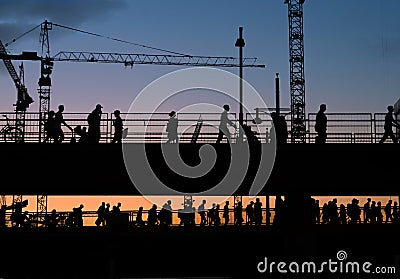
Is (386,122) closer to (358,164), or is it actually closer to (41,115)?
(358,164)

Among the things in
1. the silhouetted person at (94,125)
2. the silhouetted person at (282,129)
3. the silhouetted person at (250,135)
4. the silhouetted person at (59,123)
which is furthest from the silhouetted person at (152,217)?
the silhouetted person at (282,129)

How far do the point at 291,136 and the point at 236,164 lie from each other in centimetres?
296

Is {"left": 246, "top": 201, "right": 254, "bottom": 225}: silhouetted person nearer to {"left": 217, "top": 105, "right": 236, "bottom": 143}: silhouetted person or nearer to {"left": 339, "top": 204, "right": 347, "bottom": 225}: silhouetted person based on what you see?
{"left": 339, "top": 204, "right": 347, "bottom": 225}: silhouetted person

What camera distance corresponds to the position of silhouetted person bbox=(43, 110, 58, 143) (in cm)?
2711

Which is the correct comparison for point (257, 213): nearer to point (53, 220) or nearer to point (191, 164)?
point (191, 164)

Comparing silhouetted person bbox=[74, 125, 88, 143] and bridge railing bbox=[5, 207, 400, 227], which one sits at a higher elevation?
silhouetted person bbox=[74, 125, 88, 143]

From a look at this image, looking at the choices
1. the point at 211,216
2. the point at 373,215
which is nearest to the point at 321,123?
the point at 373,215

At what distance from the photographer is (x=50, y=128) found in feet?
88.9

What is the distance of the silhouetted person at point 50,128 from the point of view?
2711cm

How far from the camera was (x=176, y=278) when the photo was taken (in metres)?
28.4

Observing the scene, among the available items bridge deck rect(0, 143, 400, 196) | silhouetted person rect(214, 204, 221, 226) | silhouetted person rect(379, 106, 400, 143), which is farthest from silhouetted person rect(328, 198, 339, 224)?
silhouetted person rect(379, 106, 400, 143)

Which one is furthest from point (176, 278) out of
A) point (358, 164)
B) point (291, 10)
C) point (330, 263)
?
point (291, 10)

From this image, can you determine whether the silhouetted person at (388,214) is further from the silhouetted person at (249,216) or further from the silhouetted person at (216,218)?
the silhouetted person at (216,218)

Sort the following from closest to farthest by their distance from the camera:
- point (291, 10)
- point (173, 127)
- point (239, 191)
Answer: point (173, 127), point (239, 191), point (291, 10)
